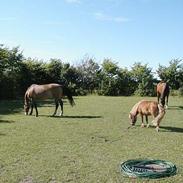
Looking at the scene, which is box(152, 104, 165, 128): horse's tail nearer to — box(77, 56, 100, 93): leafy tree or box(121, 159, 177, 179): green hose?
box(121, 159, 177, 179): green hose

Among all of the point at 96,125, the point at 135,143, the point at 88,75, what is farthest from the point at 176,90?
the point at 135,143

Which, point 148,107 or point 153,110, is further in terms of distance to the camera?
point 148,107

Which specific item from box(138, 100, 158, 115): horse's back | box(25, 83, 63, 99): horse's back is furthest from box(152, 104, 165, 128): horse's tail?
box(25, 83, 63, 99): horse's back

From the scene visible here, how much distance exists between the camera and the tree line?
121 feet

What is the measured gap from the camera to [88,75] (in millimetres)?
44156

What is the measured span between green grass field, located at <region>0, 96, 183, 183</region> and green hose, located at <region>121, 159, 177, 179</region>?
170mm

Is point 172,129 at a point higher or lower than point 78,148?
higher

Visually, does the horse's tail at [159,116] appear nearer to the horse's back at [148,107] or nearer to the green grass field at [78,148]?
the horse's back at [148,107]

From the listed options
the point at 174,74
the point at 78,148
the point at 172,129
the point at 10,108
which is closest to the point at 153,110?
the point at 172,129

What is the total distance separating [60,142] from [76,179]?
12.8 feet

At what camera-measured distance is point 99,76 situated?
43.4 m

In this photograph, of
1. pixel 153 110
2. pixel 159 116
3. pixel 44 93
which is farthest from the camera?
pixel 44 93

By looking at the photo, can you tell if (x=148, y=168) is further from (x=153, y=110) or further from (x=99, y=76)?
(x=99, y=76)

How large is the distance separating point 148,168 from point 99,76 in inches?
1381
